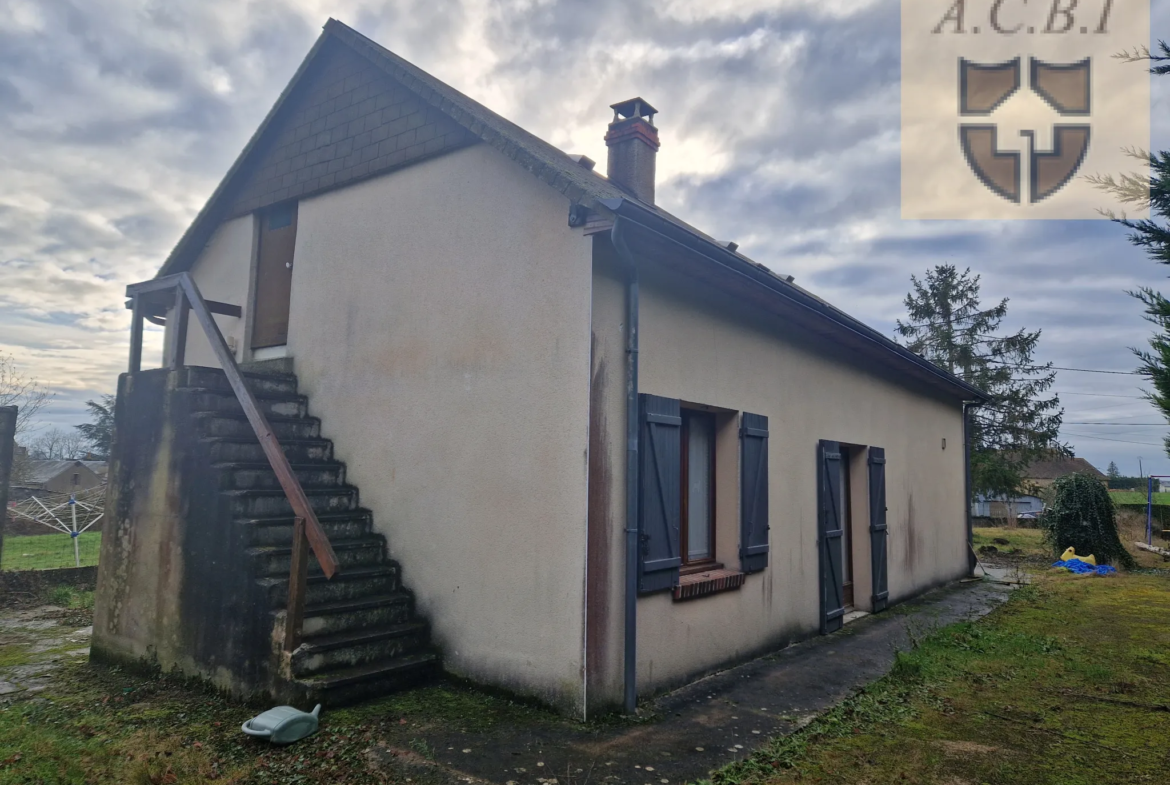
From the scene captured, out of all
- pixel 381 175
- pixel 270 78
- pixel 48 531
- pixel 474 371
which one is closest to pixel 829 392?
pixel 474 371

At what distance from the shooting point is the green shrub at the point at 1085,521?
14.0 metres

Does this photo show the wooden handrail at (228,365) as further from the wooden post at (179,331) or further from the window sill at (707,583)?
the window sill at (707,583)

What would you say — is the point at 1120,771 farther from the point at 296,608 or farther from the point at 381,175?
the point at 381,175

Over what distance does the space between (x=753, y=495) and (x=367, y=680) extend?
11.8 ft

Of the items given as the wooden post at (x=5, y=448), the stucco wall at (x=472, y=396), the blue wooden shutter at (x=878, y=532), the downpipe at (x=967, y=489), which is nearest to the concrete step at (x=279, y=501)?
the stucco wall at (x=472, y=396)

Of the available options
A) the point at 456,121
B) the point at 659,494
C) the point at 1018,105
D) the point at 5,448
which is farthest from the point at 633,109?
the point at 5,448

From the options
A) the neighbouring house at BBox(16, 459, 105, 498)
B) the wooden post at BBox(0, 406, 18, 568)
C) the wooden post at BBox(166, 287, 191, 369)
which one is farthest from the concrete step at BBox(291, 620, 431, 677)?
the neighbouring house at BBox(16, 459, 105, 498)

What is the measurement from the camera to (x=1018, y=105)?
5352 mm

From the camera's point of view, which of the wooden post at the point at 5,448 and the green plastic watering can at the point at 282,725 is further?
the wooden post at the point at 5,448

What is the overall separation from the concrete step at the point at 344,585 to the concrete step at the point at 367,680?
548 millimetres

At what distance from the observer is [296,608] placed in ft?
14.6

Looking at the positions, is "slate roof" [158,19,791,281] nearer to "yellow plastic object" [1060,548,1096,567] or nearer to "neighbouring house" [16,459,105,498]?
"yellow plastic object" [1060,548,1096,567]

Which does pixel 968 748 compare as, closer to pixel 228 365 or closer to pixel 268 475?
pixel 268 475

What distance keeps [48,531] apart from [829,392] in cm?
2441
